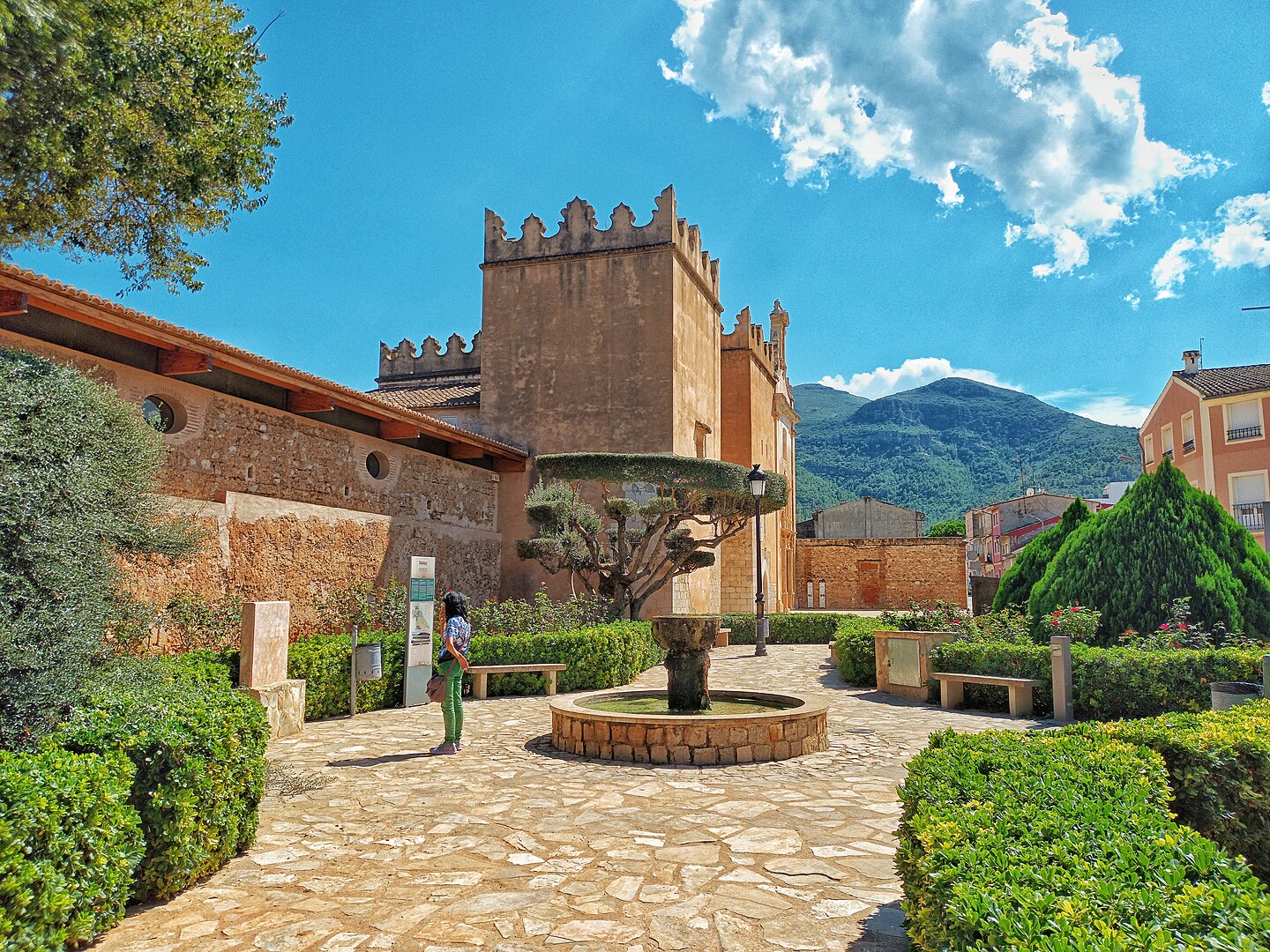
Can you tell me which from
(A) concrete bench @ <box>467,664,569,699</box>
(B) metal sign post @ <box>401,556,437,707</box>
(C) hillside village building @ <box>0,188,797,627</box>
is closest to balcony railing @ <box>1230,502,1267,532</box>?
(C) hillside village building @ <box>0,188,797,627</box>

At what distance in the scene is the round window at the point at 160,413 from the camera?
10.7 meters

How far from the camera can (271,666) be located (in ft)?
29.0

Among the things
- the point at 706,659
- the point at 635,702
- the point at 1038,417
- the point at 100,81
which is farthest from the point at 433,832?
the point at 1038,417

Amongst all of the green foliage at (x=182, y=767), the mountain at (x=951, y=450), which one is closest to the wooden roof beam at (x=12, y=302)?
the green foliage at (x=182, y=767)

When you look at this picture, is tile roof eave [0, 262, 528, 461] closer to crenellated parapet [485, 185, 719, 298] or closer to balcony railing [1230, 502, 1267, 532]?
crenellated parapet [485, 185, 719, 298]

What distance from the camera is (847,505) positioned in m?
56.1

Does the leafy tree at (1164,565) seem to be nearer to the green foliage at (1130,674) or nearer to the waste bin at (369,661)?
the green foliage at (1130,674)

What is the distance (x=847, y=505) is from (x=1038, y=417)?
89.8 m

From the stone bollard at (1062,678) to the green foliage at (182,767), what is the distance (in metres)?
8.49

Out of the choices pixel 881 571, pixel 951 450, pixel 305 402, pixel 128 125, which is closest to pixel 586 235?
pixel 305 402

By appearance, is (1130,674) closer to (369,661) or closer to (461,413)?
(369,661)

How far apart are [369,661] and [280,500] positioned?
367cm

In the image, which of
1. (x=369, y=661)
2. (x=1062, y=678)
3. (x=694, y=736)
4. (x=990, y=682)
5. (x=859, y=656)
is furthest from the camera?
(x=859, y=656)

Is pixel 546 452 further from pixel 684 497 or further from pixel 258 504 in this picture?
pixel 258 504
